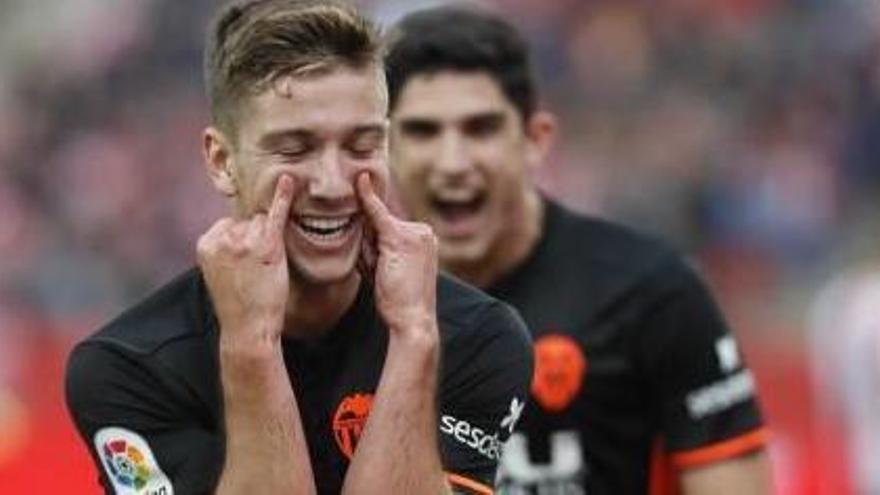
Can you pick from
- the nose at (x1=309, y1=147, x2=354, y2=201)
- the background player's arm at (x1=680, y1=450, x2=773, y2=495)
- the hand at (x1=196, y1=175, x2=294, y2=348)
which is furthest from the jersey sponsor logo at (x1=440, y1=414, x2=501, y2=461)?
the background player's arm at (x1=680, y1=450, x2=773, y2=495)

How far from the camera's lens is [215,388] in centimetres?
449

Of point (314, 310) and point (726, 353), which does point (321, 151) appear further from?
point (726, 353)

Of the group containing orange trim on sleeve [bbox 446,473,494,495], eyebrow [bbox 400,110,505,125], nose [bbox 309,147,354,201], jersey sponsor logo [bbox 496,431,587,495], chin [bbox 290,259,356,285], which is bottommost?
orange trim on sleeve [bbox 446,473,494,495]

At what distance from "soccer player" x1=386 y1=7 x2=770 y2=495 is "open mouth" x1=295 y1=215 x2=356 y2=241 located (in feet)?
5.16

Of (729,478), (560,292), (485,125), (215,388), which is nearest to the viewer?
(215,388)

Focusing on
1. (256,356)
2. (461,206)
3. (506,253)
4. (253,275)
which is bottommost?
(256,356)

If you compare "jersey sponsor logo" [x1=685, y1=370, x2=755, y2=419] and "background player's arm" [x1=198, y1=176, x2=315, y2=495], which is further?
"jersey sponsor logo" [x1=685, y1=370, x2=755, y2=419]

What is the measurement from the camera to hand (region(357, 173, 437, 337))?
4.42 metres

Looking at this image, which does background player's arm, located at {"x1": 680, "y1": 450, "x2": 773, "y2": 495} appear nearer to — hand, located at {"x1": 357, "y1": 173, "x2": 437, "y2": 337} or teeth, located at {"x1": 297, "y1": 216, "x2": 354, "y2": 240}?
hand, located at {"x1": 357, "y1": 173, "x2": 437, "y2": 337}

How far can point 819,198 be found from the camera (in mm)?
15672

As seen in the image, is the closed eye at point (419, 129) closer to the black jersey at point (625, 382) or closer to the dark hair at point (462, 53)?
the dark hair at point (462, 53)

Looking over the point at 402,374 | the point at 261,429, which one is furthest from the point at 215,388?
the point at 402,374

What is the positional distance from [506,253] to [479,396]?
173 cm

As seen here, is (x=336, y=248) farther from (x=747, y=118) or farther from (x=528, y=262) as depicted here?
(x=747, y=118)
